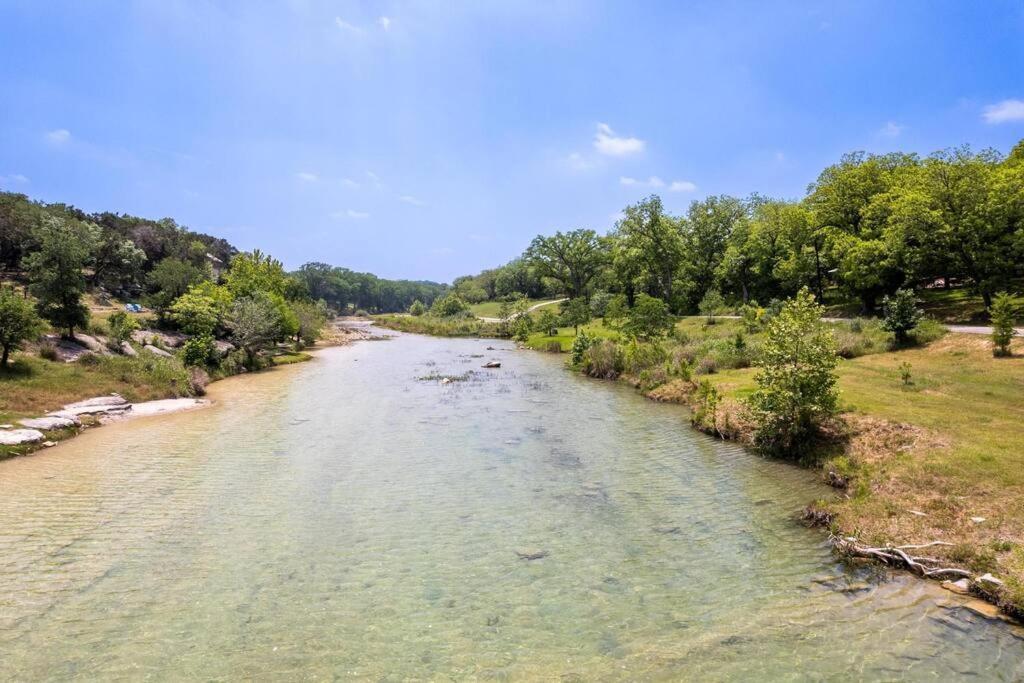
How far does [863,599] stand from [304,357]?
68.3 meters

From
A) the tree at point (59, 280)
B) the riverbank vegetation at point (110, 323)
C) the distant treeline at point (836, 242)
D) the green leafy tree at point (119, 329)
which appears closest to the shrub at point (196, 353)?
the riverbank vegetation at point (110, 323)

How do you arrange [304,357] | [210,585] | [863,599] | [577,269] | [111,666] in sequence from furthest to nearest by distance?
1. [577,269]
2. [304,357]
3. [210,585]
4. [863,599]
5. [111,666]

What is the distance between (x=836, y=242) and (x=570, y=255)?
56752 mm

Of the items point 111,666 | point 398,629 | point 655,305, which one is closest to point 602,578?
point 398,629

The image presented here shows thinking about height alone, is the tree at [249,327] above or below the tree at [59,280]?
below

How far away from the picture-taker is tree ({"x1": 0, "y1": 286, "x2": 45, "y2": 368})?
28.3 meters

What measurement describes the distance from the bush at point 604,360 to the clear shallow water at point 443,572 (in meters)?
21.2

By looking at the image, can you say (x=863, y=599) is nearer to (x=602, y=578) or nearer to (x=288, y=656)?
(x=602, y=578)

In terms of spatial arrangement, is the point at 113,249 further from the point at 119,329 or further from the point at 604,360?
the point at 604,360

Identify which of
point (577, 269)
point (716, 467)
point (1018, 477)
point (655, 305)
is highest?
point (577, 269)

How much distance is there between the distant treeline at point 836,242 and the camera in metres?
47.4

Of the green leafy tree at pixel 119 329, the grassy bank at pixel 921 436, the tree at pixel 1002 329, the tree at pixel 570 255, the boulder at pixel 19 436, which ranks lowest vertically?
the grassy bank at pixel 921 436

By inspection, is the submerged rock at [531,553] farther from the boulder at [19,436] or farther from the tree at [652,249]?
the tree at [652,249]

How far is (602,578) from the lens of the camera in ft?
40.8
